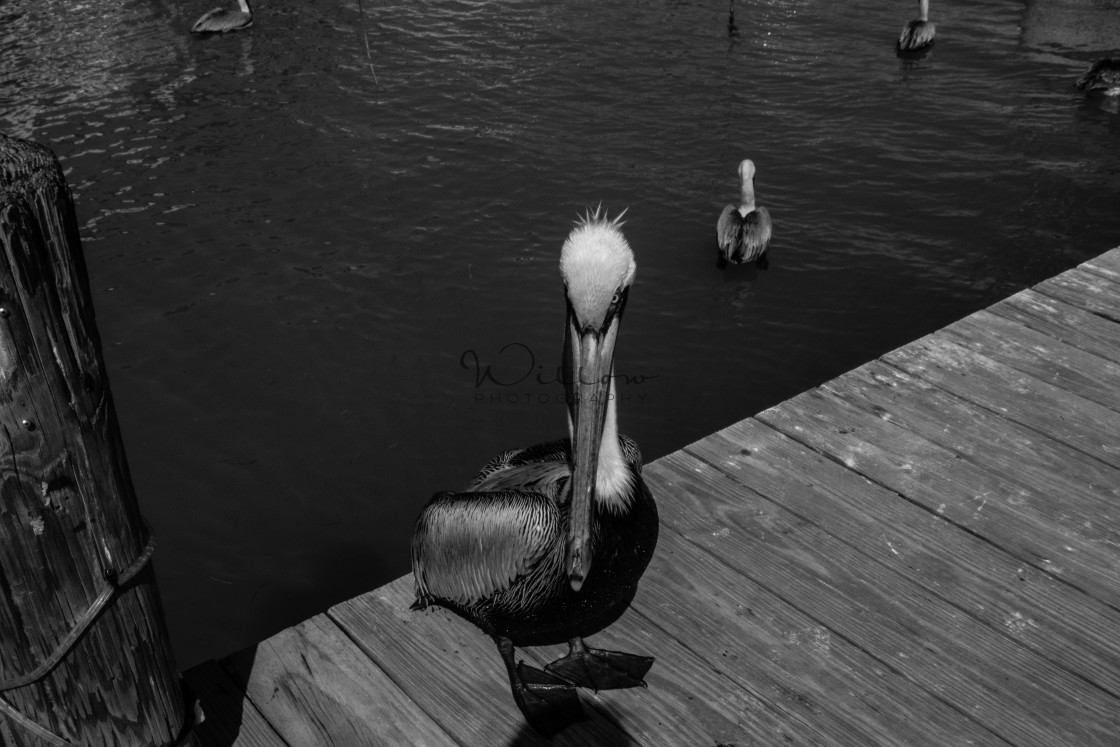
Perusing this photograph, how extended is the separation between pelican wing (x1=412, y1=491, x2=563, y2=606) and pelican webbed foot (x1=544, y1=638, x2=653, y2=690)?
0.29 metres

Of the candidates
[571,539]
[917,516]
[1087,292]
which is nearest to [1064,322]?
[1087,292]

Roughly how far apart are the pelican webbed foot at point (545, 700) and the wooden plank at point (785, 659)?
0.40 m

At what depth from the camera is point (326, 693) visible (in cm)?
281

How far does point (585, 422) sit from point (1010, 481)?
173cm

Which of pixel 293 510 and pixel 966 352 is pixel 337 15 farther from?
pixel 966 352

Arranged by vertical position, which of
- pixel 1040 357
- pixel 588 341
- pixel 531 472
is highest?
pixel 588 341

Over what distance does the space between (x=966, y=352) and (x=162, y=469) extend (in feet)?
15.3

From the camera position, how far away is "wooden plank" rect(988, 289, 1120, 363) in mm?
4176

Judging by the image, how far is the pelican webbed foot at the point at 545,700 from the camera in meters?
2.68

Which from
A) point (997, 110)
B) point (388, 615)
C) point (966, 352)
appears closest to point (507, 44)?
point (997, 110)

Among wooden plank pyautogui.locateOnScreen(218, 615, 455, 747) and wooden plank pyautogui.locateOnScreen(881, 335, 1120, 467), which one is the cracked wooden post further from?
wooden plank pyautogui.locateOnScreen(881, 335, 1120, 467)

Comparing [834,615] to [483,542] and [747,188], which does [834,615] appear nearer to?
[483,542]

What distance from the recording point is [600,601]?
9.37 feet

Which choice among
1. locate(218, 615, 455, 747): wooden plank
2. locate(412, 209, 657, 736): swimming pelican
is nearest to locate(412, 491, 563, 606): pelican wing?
locate(412, 209, 657, 736): swimming pelican
